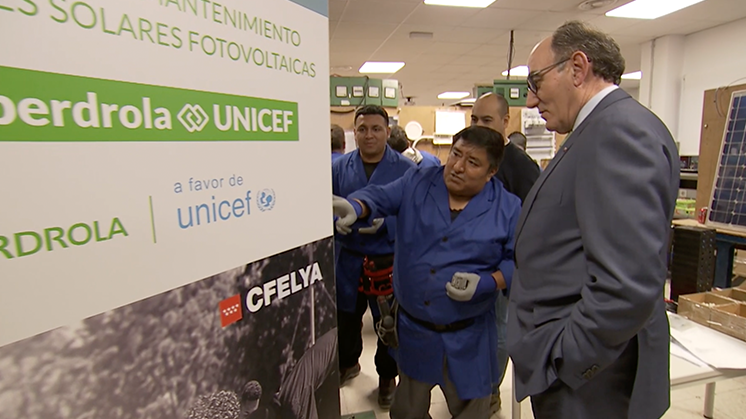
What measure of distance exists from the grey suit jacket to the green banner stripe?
0.68 m

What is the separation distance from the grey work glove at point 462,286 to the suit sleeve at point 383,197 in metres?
0.37

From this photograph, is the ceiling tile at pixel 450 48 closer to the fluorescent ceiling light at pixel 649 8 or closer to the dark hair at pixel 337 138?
the fluorescent ceiling light at pixel 649 8

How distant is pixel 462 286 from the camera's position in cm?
135

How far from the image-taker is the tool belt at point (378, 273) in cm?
208

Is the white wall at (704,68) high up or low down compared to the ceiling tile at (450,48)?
down

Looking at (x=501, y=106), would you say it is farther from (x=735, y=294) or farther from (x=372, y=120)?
(x=735, y=294)

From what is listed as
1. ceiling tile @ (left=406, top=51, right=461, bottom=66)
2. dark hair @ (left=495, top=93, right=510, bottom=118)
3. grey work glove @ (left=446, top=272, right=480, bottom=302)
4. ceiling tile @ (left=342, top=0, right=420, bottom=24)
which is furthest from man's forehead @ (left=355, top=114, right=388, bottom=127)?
ceiling tile @ (left=406, top=51, right=461, bottom=66)

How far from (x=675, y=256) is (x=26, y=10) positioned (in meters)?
2.74

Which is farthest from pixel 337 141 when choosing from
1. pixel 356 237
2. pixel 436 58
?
pixel 436 58

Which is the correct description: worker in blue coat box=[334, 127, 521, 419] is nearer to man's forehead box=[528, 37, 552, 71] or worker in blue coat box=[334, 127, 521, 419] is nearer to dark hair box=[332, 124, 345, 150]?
man's forehead box=[528, 37, 552, 71]

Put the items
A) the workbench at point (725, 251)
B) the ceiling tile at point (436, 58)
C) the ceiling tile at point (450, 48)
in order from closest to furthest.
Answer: the workbench at point (725, 251) → the ceiling tile at point (450, 48) → the ceiling tile at point (436, 58)

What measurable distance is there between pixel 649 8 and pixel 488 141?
14.4 ft

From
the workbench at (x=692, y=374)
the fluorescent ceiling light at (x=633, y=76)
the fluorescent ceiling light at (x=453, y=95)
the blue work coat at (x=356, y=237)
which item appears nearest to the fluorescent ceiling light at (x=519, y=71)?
the fluorescent ceiling light at (x=633, y=76)

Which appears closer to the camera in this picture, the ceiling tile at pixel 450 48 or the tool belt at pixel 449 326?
the tool belt at pixel 449 326
